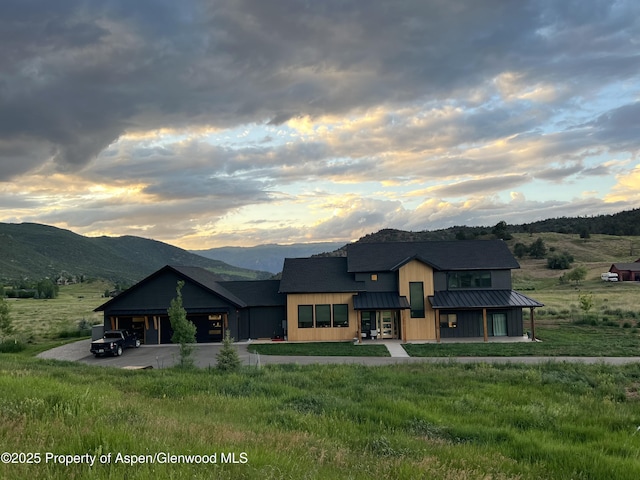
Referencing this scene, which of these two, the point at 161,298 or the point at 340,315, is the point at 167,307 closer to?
the point at 161,298

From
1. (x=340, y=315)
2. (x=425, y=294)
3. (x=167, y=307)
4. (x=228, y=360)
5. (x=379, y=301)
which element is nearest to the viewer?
(x=228, y=360)

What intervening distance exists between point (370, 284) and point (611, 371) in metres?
20.6

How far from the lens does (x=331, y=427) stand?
27.2 ft

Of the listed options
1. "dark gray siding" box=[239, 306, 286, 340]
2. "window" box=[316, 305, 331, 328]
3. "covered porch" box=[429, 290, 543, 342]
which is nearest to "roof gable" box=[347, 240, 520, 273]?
"covered porch" box=[429, 290, 543, 342]

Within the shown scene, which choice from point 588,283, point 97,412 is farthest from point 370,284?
point 588,283

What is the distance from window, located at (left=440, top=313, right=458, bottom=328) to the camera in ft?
113

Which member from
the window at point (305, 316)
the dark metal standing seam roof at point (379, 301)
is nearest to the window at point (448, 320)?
the dark metal standing seam roof at point (379, 301)

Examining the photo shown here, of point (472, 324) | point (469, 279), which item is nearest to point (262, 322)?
point (472, 324)

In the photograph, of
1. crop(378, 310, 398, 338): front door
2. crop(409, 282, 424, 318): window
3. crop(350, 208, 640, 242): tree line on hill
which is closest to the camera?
crop(409, 282, 424, 318): window

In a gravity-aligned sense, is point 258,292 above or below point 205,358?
above

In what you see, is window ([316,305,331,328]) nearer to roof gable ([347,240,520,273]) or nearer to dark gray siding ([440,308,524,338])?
roof gable ([347,240,520,273])

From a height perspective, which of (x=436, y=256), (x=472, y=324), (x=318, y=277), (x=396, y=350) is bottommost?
(x=396, y=350)

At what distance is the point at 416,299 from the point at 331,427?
27607mm

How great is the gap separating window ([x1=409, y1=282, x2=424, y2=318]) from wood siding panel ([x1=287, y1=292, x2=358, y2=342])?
4536 millimetres
